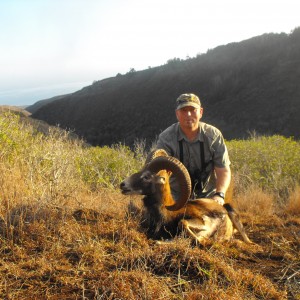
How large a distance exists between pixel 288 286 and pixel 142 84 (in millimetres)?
72043

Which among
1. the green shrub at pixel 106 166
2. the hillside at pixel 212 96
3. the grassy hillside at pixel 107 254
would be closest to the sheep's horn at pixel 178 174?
the grassy hillside at pixel 107 254

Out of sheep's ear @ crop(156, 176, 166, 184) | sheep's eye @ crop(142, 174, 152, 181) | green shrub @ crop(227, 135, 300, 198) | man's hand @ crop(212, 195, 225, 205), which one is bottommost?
green shrub @ crop(227, 135, 300, 198)

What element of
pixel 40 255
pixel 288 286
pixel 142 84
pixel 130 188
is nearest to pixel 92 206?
pixel 130 188

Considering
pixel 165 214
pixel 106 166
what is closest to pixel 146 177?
pixel 165 214

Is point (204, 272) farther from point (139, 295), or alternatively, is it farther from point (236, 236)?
point (236, 236)

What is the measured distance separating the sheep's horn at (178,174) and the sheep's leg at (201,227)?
0.26m

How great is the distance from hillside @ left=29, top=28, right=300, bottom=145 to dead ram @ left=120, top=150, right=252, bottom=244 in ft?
97.8

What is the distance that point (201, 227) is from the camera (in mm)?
5176

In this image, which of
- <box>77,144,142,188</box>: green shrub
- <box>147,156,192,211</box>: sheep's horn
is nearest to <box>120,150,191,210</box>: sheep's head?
<box>147,156,192,211</box>: sheep's horn

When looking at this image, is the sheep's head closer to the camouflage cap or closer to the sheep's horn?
the sheep's horn

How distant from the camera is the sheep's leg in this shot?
496 cm

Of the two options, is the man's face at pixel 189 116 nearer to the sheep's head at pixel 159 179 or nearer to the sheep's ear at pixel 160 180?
the sheep's head at pixel 159 179

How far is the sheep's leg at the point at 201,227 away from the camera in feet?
16.3

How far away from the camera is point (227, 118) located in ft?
160
